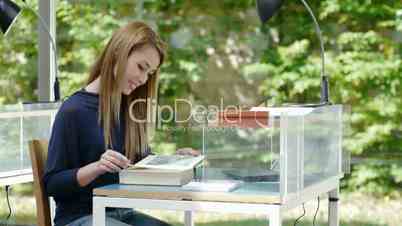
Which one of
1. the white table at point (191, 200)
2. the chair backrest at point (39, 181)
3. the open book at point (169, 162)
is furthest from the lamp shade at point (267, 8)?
the chair backrest at point (39, 181)

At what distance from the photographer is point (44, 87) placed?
4984 millimetres

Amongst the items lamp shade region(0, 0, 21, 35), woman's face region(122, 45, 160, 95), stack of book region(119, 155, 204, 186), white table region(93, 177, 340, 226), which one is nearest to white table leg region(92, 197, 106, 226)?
white table region(93, 177, 340, 226)

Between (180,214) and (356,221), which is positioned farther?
(180,214)

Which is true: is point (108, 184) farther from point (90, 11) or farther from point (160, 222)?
point (90, 11)

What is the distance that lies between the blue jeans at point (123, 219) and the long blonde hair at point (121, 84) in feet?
0.61

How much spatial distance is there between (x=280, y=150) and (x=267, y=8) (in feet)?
2.84

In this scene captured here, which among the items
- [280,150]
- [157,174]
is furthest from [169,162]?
[280,150]

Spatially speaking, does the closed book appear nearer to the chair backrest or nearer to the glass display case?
the glass display case

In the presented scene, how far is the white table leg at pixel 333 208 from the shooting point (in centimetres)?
307

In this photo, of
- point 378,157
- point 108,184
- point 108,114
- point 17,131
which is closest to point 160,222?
point 108,184

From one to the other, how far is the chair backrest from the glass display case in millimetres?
505

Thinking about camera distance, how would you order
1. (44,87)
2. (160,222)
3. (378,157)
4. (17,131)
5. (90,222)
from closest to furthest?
(90,222) < (160,222) < (17,131) < (378,157) < (44,87)

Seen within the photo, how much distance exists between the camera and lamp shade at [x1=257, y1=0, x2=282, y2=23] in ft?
10.4

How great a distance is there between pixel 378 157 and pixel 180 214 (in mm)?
1187
